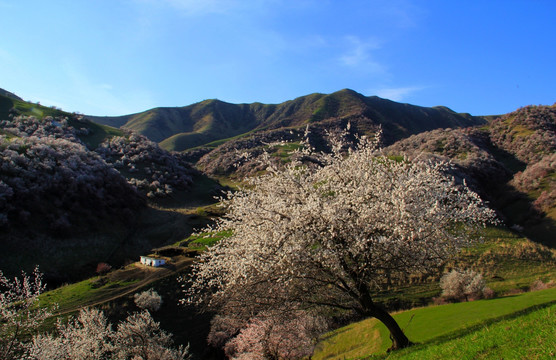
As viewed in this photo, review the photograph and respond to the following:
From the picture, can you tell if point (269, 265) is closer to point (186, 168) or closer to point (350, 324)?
point (350, 324)

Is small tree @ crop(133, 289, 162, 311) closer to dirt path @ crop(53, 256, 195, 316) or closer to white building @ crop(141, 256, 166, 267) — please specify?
dirt path @ crop(53, 256, 195, 316)

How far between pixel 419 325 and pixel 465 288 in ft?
43.9

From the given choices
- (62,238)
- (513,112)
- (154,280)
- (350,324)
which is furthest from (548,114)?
(62,238)

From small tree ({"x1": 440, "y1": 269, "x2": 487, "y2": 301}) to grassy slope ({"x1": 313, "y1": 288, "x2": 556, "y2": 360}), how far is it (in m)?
6.01

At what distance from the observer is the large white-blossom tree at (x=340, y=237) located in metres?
11.6

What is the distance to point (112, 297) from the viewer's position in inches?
1357

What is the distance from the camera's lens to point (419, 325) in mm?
22547

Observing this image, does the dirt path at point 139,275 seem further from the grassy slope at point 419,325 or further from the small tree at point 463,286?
the small tree at point 463,286

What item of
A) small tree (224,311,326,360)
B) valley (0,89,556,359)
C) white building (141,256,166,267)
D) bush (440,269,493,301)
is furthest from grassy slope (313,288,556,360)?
white building (141,256,166,267)

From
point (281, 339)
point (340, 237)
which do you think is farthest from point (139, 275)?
point (340, 237)

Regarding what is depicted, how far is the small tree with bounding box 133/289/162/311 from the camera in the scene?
112 feet

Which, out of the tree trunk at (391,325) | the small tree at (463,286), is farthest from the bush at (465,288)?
the tree trunk at (391,325)

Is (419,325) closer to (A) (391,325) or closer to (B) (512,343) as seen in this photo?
(A) (391,325)

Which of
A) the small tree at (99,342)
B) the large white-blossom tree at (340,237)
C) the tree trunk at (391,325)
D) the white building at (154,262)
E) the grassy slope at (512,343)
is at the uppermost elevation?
the large white-blossom tree at (340,237)
